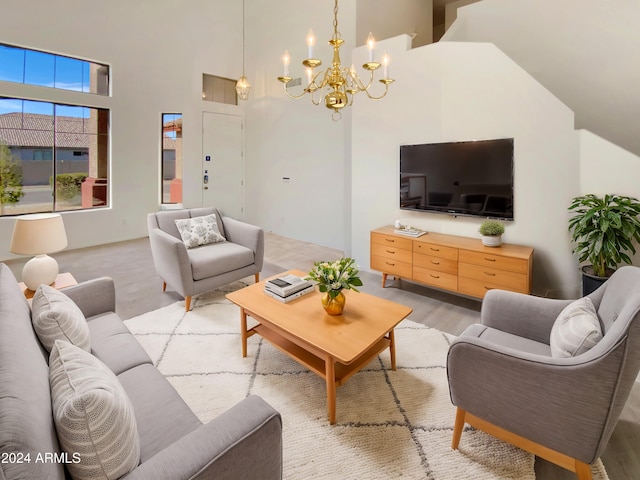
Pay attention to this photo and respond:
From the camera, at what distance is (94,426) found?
911 millimetres

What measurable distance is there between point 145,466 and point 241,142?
7.20 m

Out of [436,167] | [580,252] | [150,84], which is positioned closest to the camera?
[580,252]

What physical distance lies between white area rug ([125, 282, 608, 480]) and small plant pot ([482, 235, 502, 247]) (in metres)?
1.09

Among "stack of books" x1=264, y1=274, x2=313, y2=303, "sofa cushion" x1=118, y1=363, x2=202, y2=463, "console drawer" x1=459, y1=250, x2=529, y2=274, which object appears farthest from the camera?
"console drawer" x1=459, y1=250, x2=529, y2=274

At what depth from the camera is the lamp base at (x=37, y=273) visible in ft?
8.16

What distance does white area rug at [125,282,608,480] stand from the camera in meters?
1.63

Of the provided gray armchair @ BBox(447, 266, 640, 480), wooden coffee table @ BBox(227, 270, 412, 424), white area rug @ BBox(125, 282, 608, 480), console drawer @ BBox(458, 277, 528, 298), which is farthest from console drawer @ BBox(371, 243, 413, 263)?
gray armchair @ BBox(447, 266, 640, 480)

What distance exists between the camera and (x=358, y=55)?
14.4ft

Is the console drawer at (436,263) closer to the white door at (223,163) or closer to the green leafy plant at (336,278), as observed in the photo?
the green leafy plant at (336,278)

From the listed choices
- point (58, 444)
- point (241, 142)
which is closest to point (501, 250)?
point (58, 444)

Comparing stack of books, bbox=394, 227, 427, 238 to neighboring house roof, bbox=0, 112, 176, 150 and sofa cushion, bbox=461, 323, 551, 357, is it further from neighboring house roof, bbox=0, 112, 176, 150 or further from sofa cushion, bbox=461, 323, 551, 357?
neighboring house roof, bbox=0, 112, 176, 150

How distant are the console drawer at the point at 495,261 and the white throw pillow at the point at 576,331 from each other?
4.27 feet

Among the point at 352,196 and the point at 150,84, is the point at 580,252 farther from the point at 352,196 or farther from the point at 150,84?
the point at 150,84

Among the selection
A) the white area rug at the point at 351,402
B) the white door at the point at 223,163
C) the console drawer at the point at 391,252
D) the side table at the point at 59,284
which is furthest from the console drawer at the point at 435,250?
the white door at the point at 223,163
